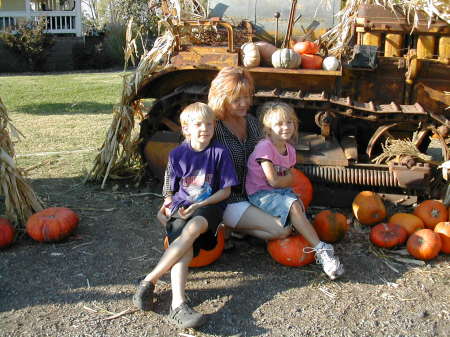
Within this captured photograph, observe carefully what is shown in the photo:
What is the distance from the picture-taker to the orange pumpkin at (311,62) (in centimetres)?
584

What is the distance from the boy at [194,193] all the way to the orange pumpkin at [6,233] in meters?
1.39

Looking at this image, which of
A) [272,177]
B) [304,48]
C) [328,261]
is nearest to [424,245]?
[328,261]

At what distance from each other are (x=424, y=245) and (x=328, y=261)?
2.92 feet

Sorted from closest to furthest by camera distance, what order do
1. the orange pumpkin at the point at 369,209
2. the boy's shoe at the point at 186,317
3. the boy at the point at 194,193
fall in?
the boy's shoe at the point at 186,317 < the boy at the point at 194,193 < the orange pumpkin at the point at 369,209

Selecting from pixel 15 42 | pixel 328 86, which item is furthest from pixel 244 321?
pixel 15 42

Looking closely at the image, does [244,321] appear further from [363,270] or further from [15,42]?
[15,42]

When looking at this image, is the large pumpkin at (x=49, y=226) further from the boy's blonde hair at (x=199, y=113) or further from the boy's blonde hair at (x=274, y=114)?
the boy's blonde hair at (x=274, y=114)

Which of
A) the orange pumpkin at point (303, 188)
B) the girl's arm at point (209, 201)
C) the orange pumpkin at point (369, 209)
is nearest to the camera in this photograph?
the girl's arm at point (209, 201)

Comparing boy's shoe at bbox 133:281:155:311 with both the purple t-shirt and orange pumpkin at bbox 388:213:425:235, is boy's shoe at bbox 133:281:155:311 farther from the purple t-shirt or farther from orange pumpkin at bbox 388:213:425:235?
orange pumpkin at bbox 388:213:425:235

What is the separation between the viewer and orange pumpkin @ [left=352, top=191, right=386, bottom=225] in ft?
16.8

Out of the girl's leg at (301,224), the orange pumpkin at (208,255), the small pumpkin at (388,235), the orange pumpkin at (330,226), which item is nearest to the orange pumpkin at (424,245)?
the small pumpkin at (388,235)

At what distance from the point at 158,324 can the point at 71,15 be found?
83.6ft

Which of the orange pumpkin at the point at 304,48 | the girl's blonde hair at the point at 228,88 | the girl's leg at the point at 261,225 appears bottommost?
the girl's leg at the point at 261,225

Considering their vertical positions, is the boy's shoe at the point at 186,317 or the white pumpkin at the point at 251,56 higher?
the white pumpkin at the point at 251,56
